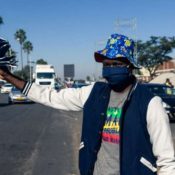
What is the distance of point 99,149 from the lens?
323 cm

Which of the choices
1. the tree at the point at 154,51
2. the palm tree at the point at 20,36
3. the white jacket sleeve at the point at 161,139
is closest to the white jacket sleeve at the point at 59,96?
the white jacket sleeve at the point at 161,139

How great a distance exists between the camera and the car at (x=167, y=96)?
20.7 meters

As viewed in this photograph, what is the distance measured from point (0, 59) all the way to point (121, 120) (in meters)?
0.94

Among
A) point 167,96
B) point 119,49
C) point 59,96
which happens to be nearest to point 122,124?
point 119,49

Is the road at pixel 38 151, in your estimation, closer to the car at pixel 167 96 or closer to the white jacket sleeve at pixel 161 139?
the car at pixel 167 96

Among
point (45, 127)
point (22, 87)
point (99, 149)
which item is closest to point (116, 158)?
point (99, 149)

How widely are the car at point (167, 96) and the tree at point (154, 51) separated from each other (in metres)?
57.4

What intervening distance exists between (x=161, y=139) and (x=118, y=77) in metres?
0.48

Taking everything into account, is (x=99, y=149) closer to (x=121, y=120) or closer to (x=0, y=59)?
(x=121, y=120)

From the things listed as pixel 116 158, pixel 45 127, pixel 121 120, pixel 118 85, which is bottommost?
pixel 45 127

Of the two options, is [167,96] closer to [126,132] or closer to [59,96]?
[59,96]

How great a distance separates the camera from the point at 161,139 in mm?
3043

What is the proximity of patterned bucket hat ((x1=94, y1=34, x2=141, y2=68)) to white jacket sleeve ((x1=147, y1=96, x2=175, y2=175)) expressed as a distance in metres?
0.38

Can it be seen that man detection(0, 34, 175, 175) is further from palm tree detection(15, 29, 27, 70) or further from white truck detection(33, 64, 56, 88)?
palm tree detection(15, 29, 27, 70)
